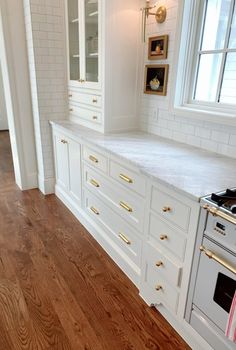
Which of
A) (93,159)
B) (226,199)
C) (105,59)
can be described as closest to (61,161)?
(93,159)

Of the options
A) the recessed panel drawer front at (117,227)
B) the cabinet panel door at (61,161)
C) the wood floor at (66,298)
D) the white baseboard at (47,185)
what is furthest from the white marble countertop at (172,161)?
the white baseboard at (47,185)

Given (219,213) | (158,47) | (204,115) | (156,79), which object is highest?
(158,47)

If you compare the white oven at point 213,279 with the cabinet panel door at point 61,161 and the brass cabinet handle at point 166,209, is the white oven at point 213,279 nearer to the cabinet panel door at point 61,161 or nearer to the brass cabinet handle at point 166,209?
the brass cabinet handle at point 166,209

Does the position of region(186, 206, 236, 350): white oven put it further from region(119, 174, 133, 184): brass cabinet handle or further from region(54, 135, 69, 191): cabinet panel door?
region(54, 135, 69, 191): cabinet panel door

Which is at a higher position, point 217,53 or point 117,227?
point 217,53

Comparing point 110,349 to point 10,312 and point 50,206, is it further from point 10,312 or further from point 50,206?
point 50,206

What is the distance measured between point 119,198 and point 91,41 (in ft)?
5.01

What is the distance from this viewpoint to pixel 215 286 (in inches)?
47.4

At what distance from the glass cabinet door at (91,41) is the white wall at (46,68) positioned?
1.54 ft

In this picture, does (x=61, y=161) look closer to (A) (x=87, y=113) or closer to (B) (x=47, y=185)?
(B) (x=47, y=185)

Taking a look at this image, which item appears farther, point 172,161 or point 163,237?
point 172,161

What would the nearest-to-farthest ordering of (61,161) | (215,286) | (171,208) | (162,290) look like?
(215,286)
(171,208)
(162,290)
(61,161)

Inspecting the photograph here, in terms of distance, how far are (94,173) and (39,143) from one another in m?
1.18

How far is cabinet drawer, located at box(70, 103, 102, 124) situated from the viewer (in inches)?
97.3
